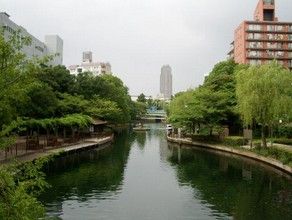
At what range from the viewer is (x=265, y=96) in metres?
44.2

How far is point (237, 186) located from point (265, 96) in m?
14.7

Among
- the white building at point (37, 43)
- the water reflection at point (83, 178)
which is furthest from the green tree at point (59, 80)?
the water reflection at point (83, 178)

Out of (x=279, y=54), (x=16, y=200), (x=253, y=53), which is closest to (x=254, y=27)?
(x=253, y=53)

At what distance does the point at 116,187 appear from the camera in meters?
31.0

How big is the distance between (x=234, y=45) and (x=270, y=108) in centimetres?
6712

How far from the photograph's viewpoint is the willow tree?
44.0m

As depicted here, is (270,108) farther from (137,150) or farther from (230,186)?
(137,150)

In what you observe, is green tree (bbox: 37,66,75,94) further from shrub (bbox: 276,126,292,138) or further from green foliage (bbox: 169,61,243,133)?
shrub (bbox: 276,126,292,138)

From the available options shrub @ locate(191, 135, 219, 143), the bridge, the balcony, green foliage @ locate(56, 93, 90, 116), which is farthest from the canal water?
the bridge

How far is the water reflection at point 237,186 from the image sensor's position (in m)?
24.5

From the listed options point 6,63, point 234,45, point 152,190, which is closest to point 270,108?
point 152,190

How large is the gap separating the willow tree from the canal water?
4679 millimetres

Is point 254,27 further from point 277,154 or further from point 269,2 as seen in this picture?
point 277,154

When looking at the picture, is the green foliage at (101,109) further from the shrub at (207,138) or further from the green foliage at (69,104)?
the shrub at (207,138)
